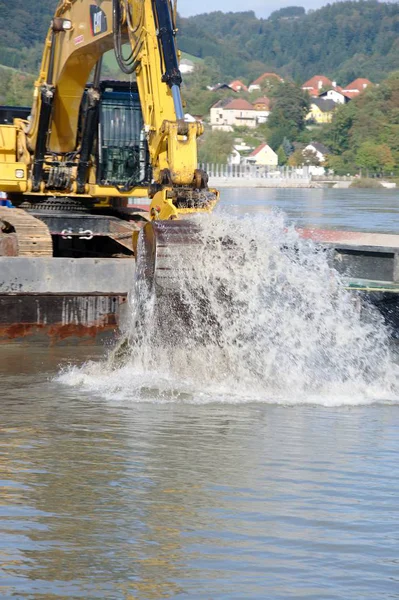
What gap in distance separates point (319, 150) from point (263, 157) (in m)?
12.4

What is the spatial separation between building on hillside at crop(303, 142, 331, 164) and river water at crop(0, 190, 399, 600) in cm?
16513

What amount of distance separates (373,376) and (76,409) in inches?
124

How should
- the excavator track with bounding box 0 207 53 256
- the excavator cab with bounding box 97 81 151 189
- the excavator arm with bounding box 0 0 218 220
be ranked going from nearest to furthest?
1. the excavator arm with bounding box 0 0 218 220
2. the excavator track with bounding box 0 207 53 256
3. the excavator cab with bounding box 97 81 151 189

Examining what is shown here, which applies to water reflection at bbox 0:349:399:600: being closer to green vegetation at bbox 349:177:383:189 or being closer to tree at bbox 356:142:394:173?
green vegetation at bbox 349:177:383:189

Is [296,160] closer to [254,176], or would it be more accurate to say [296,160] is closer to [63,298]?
[254,176]

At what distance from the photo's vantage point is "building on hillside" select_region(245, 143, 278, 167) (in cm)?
18479

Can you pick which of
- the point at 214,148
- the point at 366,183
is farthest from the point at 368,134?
the point at 366,183

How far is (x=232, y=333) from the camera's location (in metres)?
11.0

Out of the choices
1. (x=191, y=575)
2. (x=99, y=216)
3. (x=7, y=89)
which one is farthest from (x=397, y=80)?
(x=191, y=575)

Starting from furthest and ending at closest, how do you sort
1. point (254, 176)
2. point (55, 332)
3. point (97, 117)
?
point (254, 176), point (97, 117), point (55, 332)

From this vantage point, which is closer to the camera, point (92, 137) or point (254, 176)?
point (92, 137)

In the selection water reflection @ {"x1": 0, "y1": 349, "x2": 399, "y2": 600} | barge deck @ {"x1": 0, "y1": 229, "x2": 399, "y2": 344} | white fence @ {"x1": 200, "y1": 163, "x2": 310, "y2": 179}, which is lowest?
white fence @ {"x1": 200, "y1": 163, "x2": 310, "y2": 179}

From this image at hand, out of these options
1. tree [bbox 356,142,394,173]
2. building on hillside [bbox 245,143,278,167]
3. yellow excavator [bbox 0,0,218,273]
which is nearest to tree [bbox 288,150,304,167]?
building on hillside [bbox 245,143,278,167]

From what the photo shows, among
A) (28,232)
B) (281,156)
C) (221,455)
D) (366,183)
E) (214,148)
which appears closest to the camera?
(221,455)
